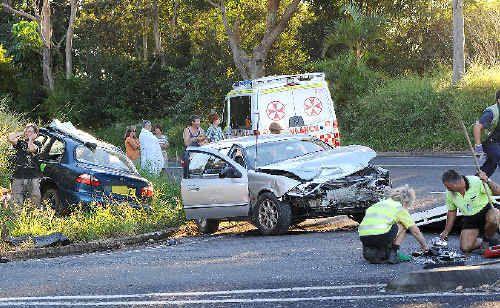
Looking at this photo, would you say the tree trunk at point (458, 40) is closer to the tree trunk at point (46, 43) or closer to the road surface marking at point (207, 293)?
the tree trunk at point (46, 43)

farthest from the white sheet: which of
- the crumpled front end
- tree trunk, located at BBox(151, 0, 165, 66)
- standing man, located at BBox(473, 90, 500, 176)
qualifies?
tree trunk, located at BBox(151, 0, 165, 66)

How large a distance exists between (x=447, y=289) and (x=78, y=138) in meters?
10.4

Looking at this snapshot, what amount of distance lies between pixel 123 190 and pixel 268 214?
3414 mm

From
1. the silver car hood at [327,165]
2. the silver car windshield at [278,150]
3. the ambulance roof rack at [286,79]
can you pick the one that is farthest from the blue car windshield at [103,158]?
the ambulance roof rack at [286,79]

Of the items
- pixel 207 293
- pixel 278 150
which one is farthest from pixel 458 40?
pixel 207 293

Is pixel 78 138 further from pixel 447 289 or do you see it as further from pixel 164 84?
pixel 164 84

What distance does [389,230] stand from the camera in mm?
11242

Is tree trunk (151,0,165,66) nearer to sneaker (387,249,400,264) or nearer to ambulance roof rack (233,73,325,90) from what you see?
ambulance roof rack (233,73,325,90)

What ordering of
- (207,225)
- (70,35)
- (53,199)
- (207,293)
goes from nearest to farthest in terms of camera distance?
(207,293)
(207,225)
(53,199)
(70,35)

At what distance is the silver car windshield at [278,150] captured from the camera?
1609 centimetres

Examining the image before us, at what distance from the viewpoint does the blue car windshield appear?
710 inches

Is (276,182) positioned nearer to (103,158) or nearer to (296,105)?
(103,158)

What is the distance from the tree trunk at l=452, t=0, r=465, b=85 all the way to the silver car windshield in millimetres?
15320

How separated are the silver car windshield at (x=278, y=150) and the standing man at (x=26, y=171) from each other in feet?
11.9
